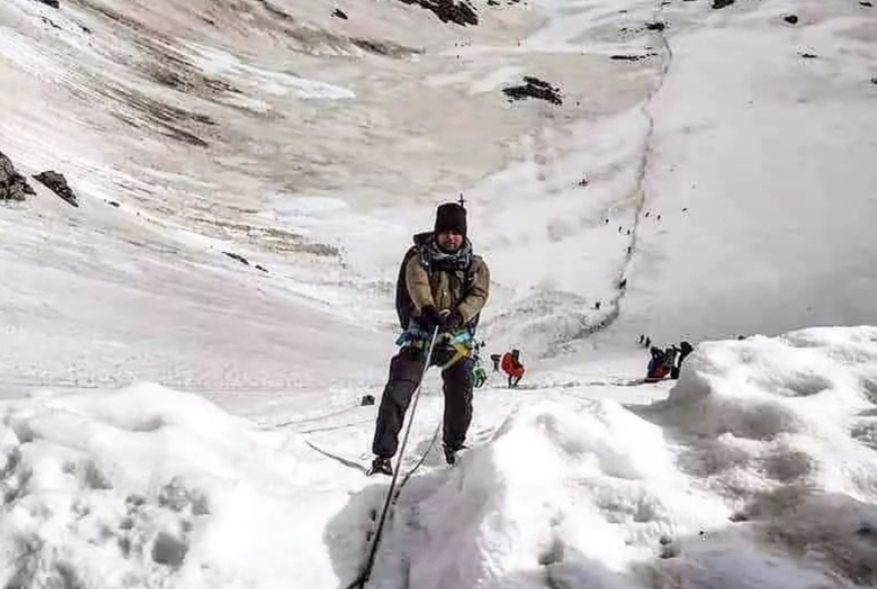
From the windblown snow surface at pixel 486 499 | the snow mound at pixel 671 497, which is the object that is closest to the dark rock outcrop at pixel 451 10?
the snow mound at pixel 671 497

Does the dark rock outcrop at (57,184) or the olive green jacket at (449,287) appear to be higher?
the dark rock outcrop at (57,184)

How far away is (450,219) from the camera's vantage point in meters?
6.26

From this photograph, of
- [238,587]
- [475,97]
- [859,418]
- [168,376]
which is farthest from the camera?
[475,97]

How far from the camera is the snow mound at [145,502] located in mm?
4359

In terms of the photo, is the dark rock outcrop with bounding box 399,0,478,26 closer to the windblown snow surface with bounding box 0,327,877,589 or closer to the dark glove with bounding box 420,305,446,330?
the dark glove with bounding box 420,305,446,330

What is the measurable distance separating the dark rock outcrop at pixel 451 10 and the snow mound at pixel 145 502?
61.0 m

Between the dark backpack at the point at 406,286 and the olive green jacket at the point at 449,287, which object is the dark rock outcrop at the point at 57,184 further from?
the olive green jacket at the point at 449,287

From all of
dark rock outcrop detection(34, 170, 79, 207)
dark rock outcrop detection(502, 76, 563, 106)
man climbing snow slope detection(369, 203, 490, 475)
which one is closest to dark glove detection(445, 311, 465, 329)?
man climbing snow slope detection(369, 203, 490, 475)

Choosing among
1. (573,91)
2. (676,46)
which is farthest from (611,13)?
(573,91)

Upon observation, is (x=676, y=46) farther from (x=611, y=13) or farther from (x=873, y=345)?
(x=873, y=345)

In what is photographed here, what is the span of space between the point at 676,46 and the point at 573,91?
12.6 m

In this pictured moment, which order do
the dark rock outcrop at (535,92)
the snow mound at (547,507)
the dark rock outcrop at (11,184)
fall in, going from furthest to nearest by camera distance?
the dark rock outcrop at (535,92), the dark rock outcrop at (11,184), the snow mound at (547,507)

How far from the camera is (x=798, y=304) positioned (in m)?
27.2

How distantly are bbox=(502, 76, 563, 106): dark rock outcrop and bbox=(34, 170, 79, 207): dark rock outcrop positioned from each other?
32572mm
